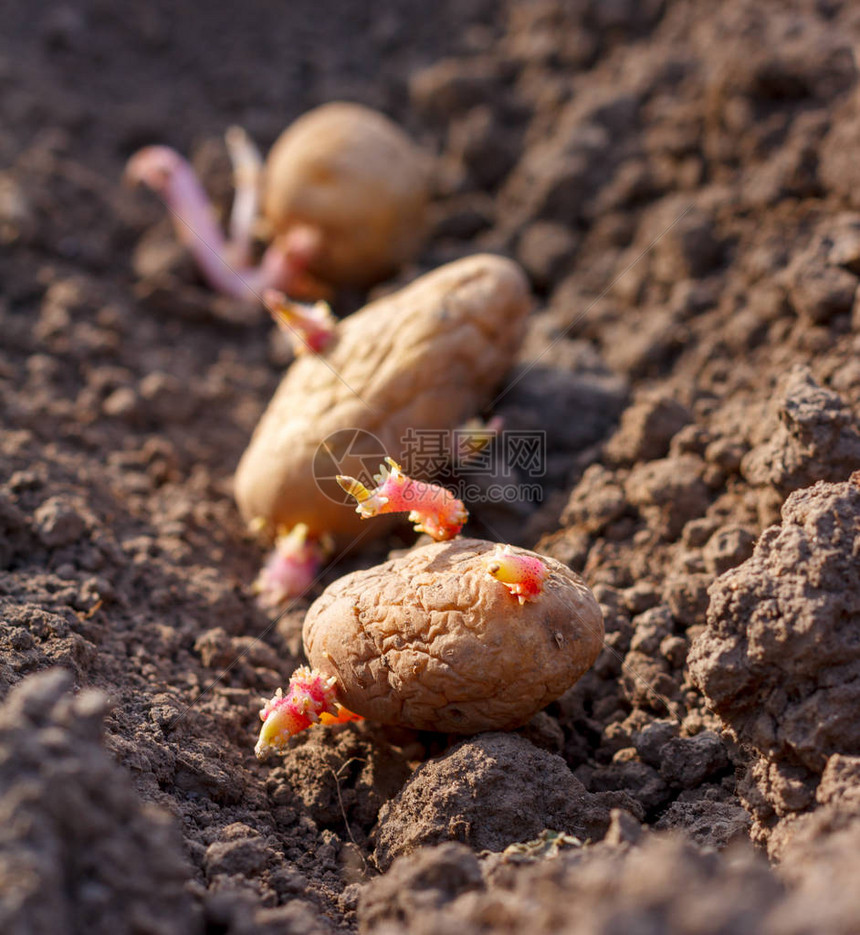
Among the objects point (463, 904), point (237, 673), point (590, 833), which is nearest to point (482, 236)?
point (237, 673)

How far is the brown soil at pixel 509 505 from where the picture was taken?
2053 millimetres

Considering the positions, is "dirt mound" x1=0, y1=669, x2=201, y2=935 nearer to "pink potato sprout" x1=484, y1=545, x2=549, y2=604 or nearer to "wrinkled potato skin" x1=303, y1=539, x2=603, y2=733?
"wrinkled potato skin" x1=303, y1=539, x2=603, y2=733

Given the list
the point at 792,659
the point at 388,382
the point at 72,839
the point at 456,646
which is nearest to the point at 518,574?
the point at 456,646

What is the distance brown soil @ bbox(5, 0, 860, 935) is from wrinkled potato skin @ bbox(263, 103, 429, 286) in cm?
32

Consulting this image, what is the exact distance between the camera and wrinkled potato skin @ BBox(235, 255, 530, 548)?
3.70 m

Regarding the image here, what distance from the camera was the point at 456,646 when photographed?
2.67 metres

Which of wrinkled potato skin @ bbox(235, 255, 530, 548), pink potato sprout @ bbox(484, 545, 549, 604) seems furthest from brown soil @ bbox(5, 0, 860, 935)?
pink potato sprout @ bbox(484, 545, 549, 604)

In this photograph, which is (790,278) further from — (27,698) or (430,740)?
(27,698)

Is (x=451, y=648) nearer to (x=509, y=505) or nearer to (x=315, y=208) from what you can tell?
(x=509, y=505)

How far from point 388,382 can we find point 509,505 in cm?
79

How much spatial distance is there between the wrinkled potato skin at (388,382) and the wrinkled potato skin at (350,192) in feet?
4.75

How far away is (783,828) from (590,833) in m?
0.54

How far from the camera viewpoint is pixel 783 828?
2.39m

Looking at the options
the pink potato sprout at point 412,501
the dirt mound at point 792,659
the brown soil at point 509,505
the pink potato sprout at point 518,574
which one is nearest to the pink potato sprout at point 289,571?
the brown soil at point 509,505
